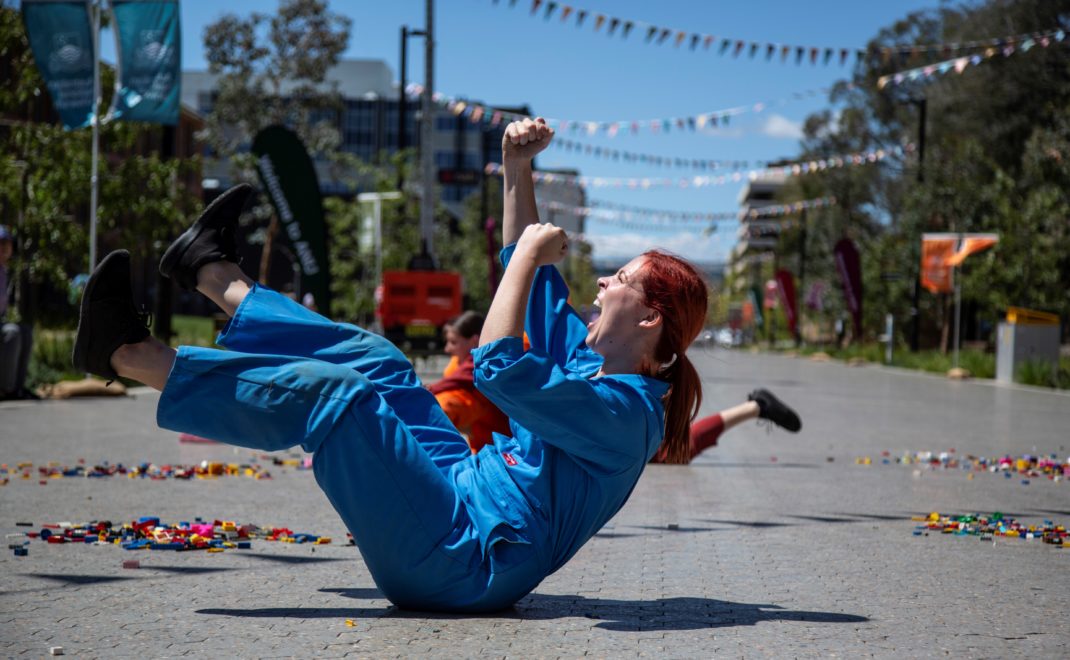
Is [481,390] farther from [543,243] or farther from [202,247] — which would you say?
[202,247]

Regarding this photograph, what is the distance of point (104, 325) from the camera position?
3518mm

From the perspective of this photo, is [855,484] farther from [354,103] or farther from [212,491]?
[354,103]

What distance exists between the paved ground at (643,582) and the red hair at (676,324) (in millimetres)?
583

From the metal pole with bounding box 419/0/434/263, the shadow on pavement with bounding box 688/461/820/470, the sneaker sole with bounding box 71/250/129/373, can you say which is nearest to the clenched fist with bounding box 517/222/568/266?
the sneaker sole with bounding box 71/250/129/373

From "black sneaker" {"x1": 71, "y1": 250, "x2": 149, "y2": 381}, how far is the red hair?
1388 mm

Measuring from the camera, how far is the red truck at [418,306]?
22953mm

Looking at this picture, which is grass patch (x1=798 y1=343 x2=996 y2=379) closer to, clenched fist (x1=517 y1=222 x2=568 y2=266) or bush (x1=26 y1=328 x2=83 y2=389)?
bush (x1=26 y1=328 x2=83 y2=389)

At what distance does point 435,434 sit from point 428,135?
2567cm

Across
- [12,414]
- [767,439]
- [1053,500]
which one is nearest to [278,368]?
[1053,500]

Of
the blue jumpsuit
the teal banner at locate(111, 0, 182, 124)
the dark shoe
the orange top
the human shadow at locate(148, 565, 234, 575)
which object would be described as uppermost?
the teal banner at locate(111, 0, 182, 124)

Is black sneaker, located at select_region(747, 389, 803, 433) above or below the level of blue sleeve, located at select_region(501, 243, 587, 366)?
below

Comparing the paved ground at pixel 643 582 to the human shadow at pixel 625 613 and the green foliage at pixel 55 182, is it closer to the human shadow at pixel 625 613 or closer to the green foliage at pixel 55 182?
the human shadow at pixel 625 613

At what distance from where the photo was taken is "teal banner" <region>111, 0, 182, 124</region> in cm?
1540

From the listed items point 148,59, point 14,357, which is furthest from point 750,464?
point 148,59
